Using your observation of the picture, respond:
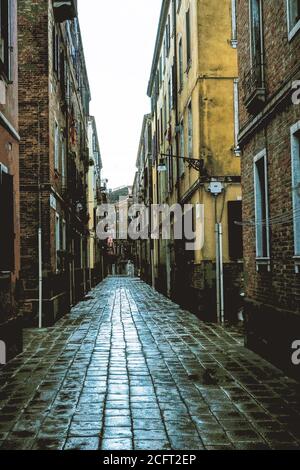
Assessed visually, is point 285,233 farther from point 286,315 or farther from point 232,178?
point 232,178

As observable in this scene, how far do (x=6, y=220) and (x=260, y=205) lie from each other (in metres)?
4.50

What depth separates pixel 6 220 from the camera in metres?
9.98

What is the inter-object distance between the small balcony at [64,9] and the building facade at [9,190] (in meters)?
6.84

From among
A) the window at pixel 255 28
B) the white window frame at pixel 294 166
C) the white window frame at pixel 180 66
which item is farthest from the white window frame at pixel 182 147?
the white window frame at pixel 294 166

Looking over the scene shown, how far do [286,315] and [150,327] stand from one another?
6513mm

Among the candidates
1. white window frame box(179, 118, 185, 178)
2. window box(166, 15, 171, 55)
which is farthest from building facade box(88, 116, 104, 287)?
white window frame box(179, 118, 185, 178)

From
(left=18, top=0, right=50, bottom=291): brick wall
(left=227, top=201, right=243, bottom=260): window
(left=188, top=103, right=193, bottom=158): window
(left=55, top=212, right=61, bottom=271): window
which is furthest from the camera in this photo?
(left=188, top=103, right=193, bottom=158): window

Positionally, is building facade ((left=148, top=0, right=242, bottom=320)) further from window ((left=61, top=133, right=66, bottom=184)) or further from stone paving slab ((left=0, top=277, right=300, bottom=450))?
window ((left=61, top=133, right=66, bottom=184))

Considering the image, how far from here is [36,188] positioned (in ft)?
52.4

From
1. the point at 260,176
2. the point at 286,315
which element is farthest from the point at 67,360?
the point at 260,176

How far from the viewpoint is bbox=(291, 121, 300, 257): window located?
8266 mm

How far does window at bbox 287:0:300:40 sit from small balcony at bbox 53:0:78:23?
1110 centimetres

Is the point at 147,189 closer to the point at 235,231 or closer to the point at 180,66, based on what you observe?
the point at 180,66

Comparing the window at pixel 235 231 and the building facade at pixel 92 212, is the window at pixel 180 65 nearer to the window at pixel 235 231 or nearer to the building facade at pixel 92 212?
the window at pixel 235 231
